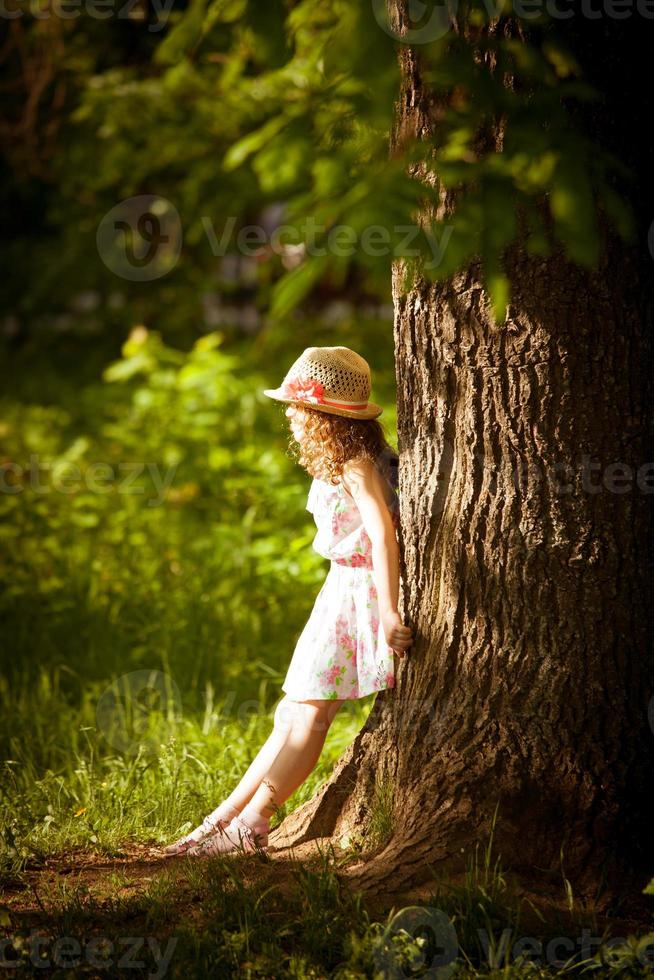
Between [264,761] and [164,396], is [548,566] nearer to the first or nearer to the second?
[264,761]

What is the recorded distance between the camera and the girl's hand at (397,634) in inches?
123

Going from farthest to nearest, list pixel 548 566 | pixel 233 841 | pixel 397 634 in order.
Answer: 1. pixel 233 841
2. pixel 397 634
3. pixel 548 566

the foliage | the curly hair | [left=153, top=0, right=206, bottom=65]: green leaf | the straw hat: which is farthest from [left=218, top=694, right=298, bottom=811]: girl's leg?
[left=153, top=0, right=206, bottom=65]: green leaf

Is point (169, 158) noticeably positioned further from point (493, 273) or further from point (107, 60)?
point (493, 273)

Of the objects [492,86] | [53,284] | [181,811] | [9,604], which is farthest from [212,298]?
[492,86]

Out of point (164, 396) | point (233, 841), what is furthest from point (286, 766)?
point (164, 396)

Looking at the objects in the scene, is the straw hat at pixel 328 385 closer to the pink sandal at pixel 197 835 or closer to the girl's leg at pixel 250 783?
the girl's leg at pixel 250 783

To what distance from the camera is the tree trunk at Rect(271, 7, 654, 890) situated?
9.31 feet

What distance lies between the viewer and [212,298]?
12.8m

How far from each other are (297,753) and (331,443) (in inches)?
41.6

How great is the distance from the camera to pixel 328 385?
3375 mm

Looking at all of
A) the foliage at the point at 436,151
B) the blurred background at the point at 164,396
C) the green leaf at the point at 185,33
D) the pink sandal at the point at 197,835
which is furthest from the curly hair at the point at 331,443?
the green leaf at the point at 185,33

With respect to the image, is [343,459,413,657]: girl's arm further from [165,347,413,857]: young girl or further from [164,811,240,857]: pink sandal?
[164,811,240,857]: pink sandal

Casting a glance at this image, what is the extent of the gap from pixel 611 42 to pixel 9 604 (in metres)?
4.15
